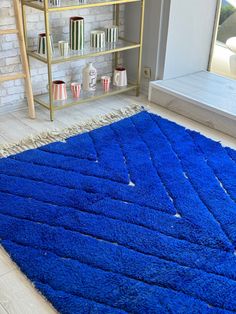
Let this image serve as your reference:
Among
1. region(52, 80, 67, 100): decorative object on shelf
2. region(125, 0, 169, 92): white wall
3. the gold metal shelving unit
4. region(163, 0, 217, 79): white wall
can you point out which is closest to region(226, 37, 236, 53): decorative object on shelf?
region(163, 0, 217, 79): white wall

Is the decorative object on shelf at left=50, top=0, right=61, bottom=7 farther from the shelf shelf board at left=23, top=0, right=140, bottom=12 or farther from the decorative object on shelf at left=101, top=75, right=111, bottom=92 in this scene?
the decorative object on shelf at left=101, top=75, right=111, bottom=92

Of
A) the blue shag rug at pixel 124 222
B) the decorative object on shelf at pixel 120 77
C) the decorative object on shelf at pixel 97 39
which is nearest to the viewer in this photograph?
the blue shag rug at pixel 124 222

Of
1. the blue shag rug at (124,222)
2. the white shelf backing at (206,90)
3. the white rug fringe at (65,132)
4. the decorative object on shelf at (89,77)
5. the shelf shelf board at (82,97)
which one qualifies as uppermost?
the decorative object on shelf at (89,77)

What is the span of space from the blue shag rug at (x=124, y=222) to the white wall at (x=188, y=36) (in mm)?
803

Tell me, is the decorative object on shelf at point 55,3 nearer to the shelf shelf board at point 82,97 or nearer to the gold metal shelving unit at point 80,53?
the gold metal shelving unit at point 80,53

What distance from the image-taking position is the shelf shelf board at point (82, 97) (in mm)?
2704

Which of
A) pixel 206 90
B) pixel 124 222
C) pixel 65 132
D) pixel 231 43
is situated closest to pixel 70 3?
pixel 65 132

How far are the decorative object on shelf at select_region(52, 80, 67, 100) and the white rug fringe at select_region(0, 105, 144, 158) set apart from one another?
0.27 m

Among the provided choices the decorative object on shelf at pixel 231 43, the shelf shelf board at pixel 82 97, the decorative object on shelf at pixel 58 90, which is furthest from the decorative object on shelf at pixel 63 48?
the decorative object on shelf at pixel 231 43

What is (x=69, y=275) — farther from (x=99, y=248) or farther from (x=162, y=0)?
(x=162, y=0)

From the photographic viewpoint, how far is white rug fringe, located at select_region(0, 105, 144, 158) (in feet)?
7.66

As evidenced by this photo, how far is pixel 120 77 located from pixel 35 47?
665 mm

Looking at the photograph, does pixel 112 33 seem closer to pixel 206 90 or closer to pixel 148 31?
pixel 148 31

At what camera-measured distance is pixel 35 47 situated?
2.77 metres
